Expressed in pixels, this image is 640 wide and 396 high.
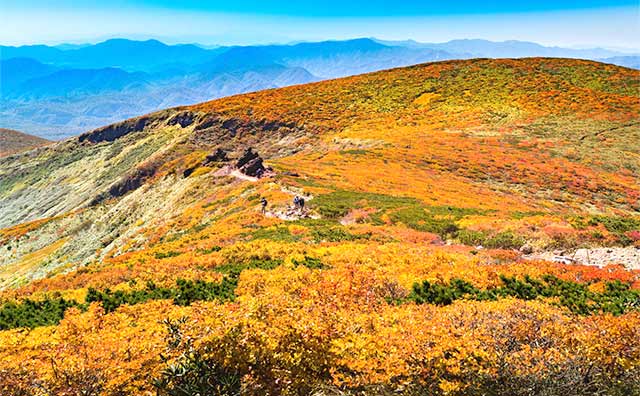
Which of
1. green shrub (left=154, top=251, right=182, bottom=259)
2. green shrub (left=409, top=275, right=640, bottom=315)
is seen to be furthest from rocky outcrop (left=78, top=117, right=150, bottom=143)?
green shrub (left=409, top=275, right=640, bottom=315)

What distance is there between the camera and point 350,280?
1377 centimetres

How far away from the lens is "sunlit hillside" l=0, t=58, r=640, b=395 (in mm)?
7996

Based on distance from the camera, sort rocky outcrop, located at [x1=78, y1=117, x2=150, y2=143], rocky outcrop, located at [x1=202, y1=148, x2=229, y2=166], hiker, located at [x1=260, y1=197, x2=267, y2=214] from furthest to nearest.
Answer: rocky outcrop, located at [x1=78, y1=117, x2=150, y2=143] < rocky outcrop, located at [x1=202, y1=148, x2=229, y2=166] < hiker, located at [x1=260, y1=197, x2=267, y2=214]

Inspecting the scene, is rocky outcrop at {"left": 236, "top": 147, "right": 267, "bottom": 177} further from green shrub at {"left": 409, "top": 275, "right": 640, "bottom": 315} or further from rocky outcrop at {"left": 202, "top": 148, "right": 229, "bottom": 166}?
green shrub at {"left": 409, "top": 275, "right": 640, "bottom": 315}

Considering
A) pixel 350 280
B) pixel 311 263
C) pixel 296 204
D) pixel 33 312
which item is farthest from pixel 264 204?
pixel 33 312

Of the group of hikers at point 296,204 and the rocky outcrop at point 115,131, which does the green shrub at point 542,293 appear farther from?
the rocky outcrop at point 115,131

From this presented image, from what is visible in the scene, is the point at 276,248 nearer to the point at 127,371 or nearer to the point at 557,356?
the point at 127,371

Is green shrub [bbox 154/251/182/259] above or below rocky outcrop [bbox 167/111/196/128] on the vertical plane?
below

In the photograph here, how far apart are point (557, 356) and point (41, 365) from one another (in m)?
11.2

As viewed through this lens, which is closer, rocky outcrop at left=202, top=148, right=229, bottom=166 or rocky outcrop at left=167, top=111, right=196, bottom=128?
rocky outcrop at left=202, top=148, right=229, bottom=166

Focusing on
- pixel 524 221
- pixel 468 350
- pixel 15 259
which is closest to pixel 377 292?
pixel 468 350

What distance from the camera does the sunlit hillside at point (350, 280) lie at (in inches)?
315

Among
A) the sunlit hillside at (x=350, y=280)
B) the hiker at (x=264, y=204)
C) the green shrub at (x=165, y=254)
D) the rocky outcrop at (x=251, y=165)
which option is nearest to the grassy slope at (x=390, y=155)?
the sunlit hillside at (x=350, y=280)

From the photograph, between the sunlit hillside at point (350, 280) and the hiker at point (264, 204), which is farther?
the hiker at point (264, 204)
